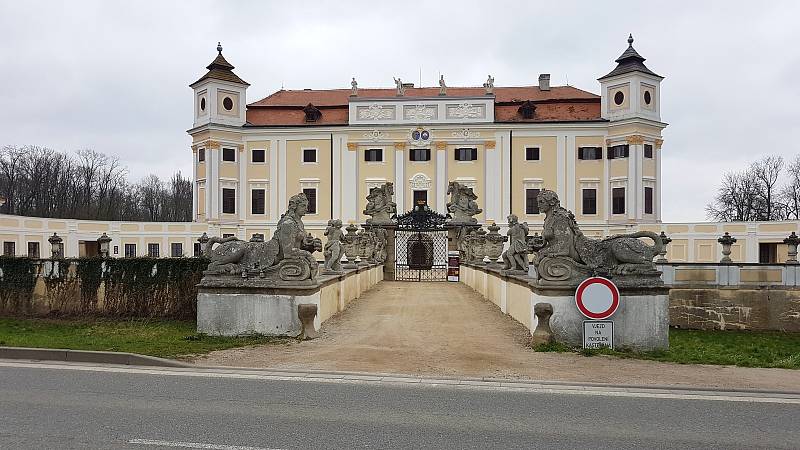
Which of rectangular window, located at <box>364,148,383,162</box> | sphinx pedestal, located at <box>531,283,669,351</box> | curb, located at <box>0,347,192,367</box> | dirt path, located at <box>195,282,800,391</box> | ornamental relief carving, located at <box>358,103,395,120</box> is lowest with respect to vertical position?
dirt path, located at <box>195,282,800,391</box>

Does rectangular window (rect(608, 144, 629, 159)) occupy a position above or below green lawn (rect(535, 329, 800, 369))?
above

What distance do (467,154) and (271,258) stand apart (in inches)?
1831

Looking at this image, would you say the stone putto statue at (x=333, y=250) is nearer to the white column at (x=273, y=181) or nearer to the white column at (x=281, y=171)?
the white column at (x=281, y=171)

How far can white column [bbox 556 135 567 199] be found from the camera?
5725 centimetres

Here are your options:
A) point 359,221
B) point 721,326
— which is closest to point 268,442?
point 721,326

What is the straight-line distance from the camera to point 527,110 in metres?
58.0

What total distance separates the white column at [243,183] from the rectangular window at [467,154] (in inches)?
701

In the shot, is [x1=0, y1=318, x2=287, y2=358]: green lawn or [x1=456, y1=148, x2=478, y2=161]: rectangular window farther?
[x1=456, y1=148, x2=478, y2=161]: rectangular window

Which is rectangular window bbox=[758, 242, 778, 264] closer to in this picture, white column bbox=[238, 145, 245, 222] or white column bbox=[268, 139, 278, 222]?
white column bbox=[268, 139, 278, 222]

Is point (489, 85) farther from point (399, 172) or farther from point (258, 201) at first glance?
point (258, 201)

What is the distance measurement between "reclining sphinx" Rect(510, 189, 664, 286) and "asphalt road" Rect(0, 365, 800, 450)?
12.8 ft

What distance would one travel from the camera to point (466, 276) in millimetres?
25812

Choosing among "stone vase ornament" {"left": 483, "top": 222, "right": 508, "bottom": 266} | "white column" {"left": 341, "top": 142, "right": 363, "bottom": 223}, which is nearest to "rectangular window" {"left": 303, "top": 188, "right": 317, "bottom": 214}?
"white column" {"left": 341, "top": 142, "right": 363, "bottom": 223}

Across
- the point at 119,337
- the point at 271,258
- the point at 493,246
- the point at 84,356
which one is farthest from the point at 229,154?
the point at 84,356
